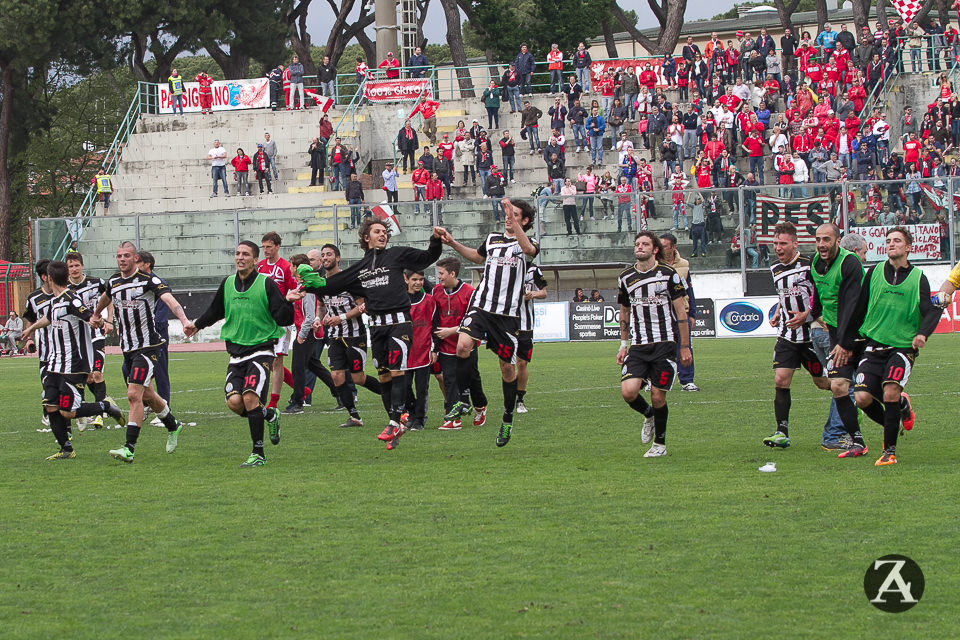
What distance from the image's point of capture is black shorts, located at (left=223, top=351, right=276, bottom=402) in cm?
1077

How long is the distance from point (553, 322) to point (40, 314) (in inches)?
797

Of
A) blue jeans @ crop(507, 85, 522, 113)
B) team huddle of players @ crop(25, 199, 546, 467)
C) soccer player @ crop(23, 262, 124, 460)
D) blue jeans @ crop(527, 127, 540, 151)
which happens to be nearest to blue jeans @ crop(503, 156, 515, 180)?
blue jeans @ crop(527, 127, 540, 151)

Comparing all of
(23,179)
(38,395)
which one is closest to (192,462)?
(38,395)

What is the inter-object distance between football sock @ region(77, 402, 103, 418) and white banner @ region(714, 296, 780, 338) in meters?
20.3

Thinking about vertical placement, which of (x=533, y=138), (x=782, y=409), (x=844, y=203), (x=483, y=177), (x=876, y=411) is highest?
(x=533, y=138)

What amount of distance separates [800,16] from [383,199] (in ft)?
157

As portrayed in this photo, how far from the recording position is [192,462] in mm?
11344

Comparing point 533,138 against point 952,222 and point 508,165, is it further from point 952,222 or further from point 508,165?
point 952,222

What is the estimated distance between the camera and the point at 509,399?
1190 centimetres

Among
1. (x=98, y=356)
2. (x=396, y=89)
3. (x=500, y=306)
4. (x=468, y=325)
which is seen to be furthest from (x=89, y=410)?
(x=396, y=89)

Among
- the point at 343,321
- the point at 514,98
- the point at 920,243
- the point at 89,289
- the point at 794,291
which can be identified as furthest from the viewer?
the point at 514,98

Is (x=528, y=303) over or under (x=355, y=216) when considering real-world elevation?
under

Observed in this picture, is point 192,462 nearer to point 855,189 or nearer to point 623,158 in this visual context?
point 855,189

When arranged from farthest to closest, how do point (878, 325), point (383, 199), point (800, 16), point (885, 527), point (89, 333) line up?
point (800, 16), point (383, 199), point (89, 333), point (878, 325), point (885, 527)
